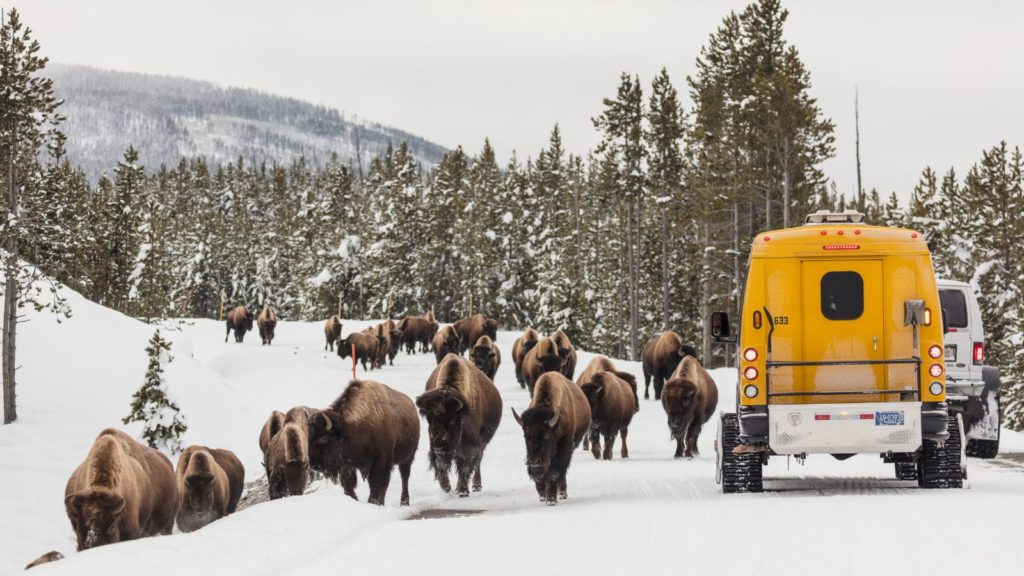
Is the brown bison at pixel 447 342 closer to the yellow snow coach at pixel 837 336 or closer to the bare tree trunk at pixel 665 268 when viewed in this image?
the bare tree trunk at pixel 665 268

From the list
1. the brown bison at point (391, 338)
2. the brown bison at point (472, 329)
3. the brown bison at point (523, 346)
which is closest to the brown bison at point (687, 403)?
the brown bison at point (523, 346)

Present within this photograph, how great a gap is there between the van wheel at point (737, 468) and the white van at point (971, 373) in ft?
21.9

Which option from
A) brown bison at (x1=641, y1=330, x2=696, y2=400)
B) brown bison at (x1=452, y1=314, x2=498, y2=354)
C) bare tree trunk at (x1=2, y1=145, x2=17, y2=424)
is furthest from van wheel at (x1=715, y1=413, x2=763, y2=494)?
brown bison at (x1=452, y1=314, x2=498, y2=354)

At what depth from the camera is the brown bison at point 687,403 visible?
17859mm

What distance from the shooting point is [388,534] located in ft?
30.1

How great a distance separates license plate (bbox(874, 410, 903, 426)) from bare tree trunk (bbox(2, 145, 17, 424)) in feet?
66.3

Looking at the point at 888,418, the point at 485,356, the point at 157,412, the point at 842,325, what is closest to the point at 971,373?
the point at 842,325

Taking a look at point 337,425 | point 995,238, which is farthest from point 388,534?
point 995,238

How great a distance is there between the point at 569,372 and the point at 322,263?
5476 cm

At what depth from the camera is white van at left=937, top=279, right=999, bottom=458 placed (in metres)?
17.1

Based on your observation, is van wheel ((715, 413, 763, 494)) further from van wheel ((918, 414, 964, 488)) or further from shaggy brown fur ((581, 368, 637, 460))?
shaggy brown fur ((581, 368, 637, 460))

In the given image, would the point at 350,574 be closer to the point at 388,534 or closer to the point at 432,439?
the point at 388,534

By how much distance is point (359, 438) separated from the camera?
40.9 feet

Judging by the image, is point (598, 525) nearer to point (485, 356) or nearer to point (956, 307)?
point (956, 307)
